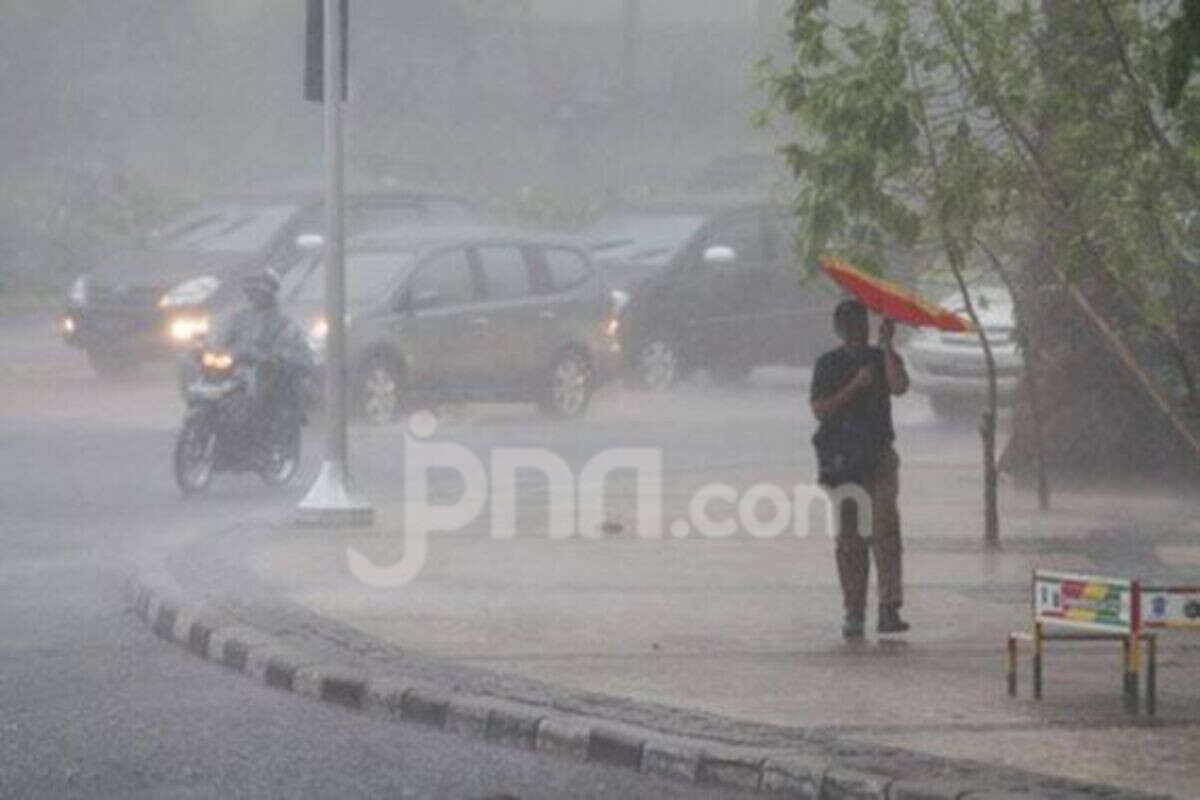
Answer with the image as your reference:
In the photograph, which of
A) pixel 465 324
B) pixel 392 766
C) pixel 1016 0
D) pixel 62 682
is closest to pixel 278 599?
pixel 62 682

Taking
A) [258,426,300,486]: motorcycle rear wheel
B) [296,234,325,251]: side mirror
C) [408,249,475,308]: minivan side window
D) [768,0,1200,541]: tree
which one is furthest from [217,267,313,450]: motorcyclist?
[296,234,325,251]: side mirror

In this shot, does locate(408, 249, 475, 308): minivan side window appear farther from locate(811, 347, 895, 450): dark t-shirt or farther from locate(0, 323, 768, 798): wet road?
locate(811, 347, 895, 450): dark t-shirt

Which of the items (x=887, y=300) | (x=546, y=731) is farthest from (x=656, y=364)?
(x=546, y=731)

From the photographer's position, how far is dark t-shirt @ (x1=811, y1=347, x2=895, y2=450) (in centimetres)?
1528

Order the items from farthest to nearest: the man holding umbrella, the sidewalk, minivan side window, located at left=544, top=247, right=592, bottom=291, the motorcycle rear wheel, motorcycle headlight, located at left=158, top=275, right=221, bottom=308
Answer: motorcycle headlight, located at left=158, top=275, right=221, bottom=308 → minivan side window, located at left=544, top=247, right=592, bottom=291 → the motorcycle rear wheel → the man holding umbrella → the sidewalk

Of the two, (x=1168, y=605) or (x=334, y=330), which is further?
(x=334, y=330)

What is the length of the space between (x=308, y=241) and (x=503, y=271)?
3867 mm

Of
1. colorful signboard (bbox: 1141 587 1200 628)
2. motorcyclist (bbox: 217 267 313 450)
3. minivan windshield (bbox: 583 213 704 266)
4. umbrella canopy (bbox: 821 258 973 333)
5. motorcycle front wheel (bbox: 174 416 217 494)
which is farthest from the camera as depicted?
minivan windshield (bbox: 583 213 704 266)

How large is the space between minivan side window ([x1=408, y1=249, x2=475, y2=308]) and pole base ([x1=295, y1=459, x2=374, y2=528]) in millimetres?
9222

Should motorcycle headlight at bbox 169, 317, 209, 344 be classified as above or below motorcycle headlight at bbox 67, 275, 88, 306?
below

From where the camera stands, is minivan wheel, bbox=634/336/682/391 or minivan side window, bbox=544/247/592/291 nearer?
minivan side window, bbox=544/247/592/291

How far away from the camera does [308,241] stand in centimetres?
3394

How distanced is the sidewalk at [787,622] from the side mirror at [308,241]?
1178 centimetres

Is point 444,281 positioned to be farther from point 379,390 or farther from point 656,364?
point 656,364
